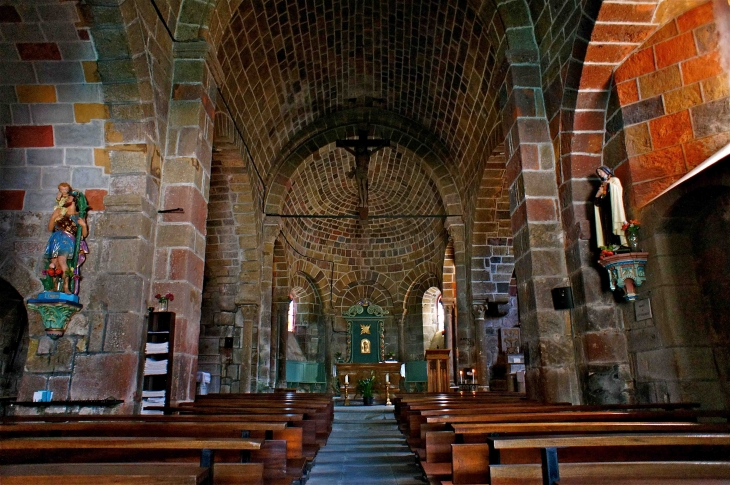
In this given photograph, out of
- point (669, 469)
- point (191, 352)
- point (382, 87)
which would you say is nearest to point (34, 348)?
point (191, 352)

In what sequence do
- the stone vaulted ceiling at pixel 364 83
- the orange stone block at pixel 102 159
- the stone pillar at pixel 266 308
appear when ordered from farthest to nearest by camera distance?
the stone pillar at pixel 266 308, the stone vaulted ceiling at pixel 364 83, the orange stone block at pixel 102 159

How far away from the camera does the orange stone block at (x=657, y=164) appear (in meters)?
5.30

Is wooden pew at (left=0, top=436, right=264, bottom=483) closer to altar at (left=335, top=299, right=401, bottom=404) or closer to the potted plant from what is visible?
the potted plant

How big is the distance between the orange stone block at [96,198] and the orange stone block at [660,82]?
5.99m

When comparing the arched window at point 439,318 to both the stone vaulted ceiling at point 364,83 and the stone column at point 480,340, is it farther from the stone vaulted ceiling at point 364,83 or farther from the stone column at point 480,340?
the stone column at point 480,340

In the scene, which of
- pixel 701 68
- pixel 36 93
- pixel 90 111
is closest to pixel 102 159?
pixel 90 111

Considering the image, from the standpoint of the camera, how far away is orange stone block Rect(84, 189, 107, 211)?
224 inches

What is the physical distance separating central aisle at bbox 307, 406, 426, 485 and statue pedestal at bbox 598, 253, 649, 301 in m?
2.75

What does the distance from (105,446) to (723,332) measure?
5.24 meters

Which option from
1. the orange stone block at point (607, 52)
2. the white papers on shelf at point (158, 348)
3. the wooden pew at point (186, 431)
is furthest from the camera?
the orange stone block at point (607, 52)

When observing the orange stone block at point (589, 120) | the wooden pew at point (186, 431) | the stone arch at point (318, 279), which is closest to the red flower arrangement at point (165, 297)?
the wooden pew at point (186, 431)

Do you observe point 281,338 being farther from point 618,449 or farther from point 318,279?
point 618,449

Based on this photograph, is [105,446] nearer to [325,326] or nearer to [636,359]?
[636,359]

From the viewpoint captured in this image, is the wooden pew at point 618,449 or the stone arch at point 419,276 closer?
the wooden pew at point 618,449
